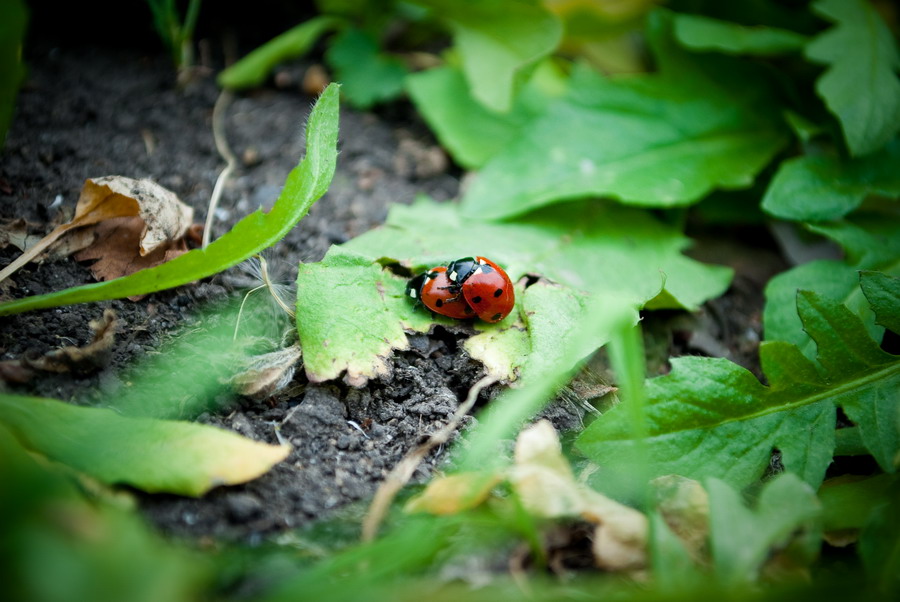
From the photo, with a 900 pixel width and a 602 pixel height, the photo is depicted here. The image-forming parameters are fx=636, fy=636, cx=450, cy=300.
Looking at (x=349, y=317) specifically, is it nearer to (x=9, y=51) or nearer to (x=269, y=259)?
(x=269, y=259)

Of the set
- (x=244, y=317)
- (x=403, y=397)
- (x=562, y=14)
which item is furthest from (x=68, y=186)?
(x=562, y=14)

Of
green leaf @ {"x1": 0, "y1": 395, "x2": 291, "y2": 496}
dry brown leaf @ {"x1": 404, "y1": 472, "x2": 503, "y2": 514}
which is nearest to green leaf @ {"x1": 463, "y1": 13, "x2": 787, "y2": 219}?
dry brown leaf @ {"x1": 404, "y1": 472, "x2": 503, "y2": 514}

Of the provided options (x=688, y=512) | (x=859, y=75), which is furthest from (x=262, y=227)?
(x=859, y=75)

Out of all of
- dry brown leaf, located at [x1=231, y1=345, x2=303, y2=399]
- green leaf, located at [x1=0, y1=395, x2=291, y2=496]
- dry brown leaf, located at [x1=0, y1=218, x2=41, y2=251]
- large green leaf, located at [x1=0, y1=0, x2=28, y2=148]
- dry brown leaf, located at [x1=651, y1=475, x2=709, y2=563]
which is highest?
large green leaf, located at [x1=0, y1=0, x2=28, y2=148]

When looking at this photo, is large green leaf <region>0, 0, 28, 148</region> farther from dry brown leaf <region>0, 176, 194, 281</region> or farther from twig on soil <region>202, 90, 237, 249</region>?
twig on soil <region>202, 90, 237, 249</region>

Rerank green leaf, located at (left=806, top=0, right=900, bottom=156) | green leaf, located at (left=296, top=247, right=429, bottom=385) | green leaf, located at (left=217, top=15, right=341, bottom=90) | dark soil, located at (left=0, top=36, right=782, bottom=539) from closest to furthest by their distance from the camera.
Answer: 1. dark soil, located at (left=0, top=36, right=782, bottom=539)
2. green leaf, located at (left=296, top=247, right=429, bottom=385)
3. green leaf, located at (left=806, top=0, right=900, bottom=156)
4. green leaf, located at (left=217, top=15, right=341, bottom=90)

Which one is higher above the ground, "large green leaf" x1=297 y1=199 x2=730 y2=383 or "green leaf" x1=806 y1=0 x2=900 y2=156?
"green leaf" x1=806 y1=0 x2=900 y2=156

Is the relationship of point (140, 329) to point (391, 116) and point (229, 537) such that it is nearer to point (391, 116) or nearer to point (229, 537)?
point (229, 537)
